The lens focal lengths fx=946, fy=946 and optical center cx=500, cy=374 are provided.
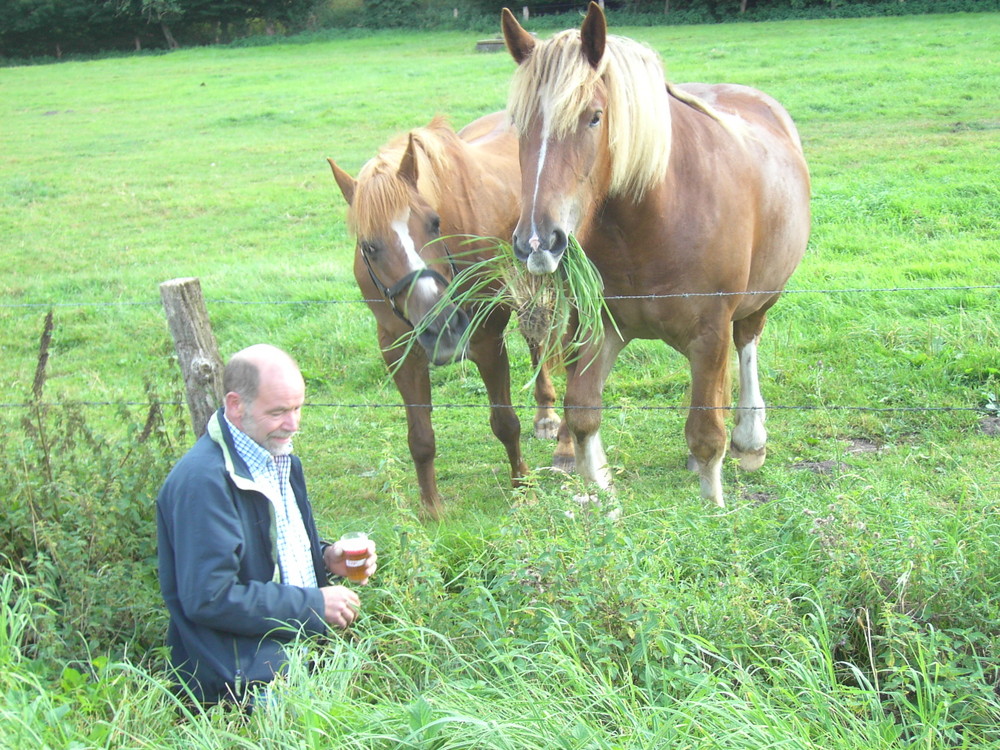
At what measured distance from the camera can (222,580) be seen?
2955mm

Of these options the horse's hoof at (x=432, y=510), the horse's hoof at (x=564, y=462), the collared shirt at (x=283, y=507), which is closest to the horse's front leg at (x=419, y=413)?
the horse's hoof at (x=432, y=510)

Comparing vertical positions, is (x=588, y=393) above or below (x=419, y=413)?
above

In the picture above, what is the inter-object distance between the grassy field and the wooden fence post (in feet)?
0.94

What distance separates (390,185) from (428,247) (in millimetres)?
338

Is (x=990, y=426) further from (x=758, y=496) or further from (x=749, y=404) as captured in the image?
(x=758, y=496)

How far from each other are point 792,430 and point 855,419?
1.23ft

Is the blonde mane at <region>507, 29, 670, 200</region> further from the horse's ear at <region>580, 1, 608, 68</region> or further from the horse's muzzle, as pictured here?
the horse's muzzle

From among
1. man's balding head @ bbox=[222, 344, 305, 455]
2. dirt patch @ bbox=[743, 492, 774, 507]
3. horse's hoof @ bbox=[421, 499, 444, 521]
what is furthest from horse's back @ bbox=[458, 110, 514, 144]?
man's balding head @ bbox=[222, 344, 305, 455]

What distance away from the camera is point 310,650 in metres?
3.13

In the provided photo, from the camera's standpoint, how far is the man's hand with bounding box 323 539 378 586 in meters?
3.35

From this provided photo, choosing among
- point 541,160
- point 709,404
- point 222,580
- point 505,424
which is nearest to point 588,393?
point 709,404


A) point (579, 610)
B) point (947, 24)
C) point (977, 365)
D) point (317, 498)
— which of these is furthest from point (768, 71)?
point (579, 610)

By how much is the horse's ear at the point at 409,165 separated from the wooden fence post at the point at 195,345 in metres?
1.13

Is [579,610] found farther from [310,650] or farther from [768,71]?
[768,71]
